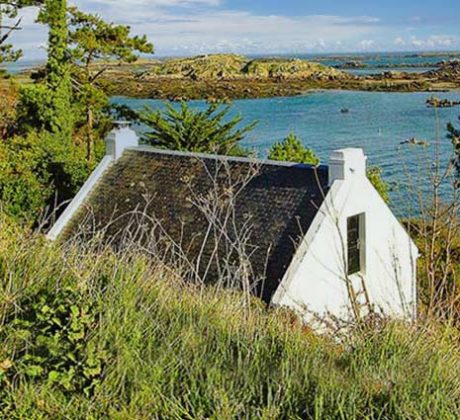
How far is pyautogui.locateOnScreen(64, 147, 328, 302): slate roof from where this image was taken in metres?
12.0

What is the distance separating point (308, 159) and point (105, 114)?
10991 millimetres

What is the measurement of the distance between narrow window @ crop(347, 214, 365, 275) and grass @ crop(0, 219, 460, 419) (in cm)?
869

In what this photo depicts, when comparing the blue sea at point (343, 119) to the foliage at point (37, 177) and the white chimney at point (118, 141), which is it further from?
the white chimney at point (118, 141)

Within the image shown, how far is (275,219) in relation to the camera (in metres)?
12.6

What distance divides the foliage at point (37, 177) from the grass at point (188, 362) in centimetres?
947

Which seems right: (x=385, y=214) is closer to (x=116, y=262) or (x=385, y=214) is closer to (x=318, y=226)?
(x=318, y=226)

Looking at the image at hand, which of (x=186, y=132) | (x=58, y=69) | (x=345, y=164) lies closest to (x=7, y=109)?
(x=58, y=69)

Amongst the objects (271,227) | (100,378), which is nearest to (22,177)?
(271,227)

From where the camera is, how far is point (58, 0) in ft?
85.6

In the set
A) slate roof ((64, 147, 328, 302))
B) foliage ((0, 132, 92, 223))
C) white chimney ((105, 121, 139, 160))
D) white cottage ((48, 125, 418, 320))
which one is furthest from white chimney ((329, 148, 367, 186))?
white chimney ((105, 121, 139, 160))

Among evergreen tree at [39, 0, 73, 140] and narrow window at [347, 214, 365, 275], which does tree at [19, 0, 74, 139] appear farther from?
narrow window at [347, 214, 365, 275]

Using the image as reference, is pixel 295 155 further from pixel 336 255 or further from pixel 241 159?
pixel 336 255

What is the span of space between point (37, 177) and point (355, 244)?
30.0ft

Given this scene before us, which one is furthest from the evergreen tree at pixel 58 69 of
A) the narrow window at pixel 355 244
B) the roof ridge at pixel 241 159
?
the narrow window at pixel 355 244
